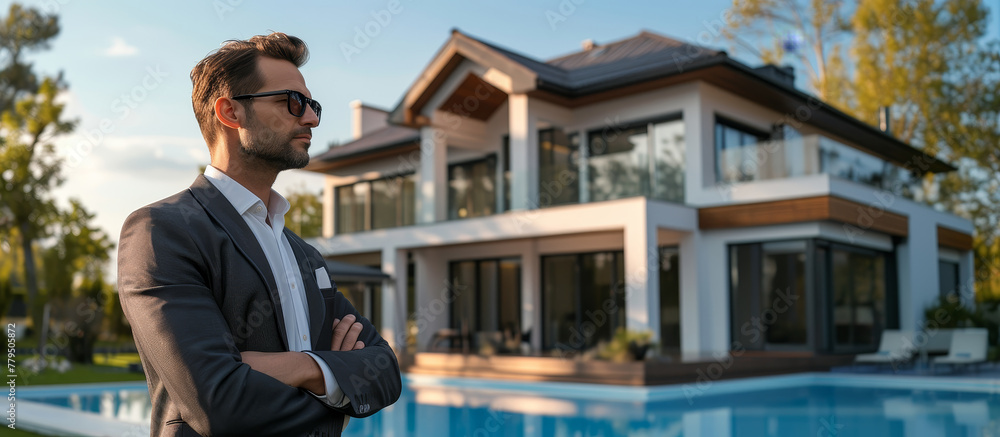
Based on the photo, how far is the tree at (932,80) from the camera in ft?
81.3

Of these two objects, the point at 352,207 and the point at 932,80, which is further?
the point at 932,80

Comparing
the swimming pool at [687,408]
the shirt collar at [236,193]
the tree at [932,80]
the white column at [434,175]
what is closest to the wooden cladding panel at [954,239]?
the tree at [932,80]

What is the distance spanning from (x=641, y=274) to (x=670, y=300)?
8.78 feet

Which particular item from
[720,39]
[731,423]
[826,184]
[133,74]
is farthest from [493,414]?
[720,39]

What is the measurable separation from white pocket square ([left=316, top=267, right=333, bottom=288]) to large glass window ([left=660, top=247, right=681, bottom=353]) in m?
15.2

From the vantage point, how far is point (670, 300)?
660 inches

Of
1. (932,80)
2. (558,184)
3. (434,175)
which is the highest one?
(932,80)

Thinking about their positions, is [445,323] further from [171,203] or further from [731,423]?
[171,203]

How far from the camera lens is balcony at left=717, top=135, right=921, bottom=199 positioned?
49.1 ft

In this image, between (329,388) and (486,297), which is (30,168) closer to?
(486,297)

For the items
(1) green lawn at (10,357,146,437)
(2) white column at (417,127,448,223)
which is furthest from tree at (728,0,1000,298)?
(1) green lawn at (10,357,146,437)

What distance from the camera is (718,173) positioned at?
16.2 metres

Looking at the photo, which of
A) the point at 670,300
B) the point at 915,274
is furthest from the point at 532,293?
the point at 915,274

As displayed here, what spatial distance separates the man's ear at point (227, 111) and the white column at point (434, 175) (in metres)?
16.9
